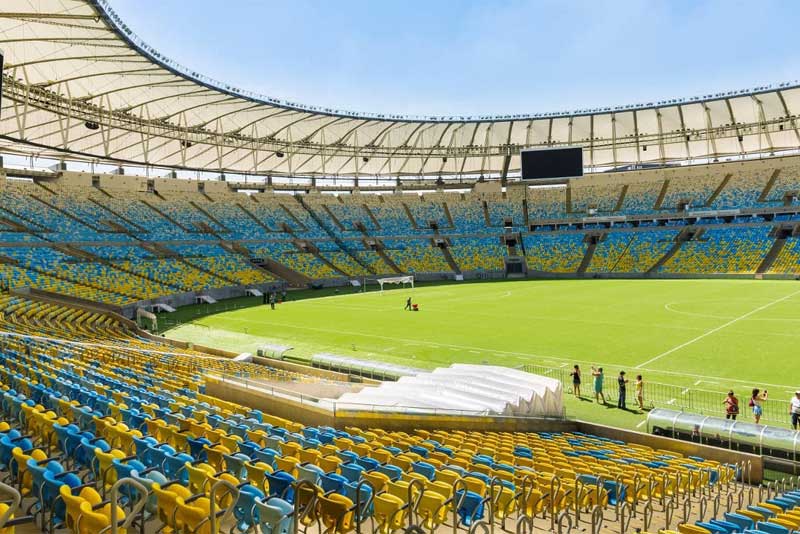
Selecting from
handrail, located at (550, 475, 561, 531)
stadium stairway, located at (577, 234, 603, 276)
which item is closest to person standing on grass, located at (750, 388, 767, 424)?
handrail, located at (550, 475, 561, 531)

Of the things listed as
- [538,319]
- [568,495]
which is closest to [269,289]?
[538,319]

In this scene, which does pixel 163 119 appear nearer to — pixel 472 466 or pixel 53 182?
pixel 53 182

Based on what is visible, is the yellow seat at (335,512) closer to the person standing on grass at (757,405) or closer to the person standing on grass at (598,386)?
the person standing on grass at (757,405)

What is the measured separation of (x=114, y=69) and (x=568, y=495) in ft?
117

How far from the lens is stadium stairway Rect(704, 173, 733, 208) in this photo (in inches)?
2734

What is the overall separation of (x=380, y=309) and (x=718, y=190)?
169 ft

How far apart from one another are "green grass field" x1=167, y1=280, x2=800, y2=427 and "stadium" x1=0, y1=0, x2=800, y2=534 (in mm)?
275

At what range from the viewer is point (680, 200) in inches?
2815

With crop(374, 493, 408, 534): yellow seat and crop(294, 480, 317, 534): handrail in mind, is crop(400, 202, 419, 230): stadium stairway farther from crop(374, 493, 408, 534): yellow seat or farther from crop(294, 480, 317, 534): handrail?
crop(294, 480, 317, 534): handrail

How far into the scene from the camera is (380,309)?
42.6 metres

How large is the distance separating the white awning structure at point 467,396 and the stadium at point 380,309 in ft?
0.34

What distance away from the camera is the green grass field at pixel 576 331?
22.4 m

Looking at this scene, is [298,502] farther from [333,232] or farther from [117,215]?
[333,232]

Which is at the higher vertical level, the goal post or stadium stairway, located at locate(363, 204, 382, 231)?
stadium stairway, located at locate(363, 204, 382, 231)
